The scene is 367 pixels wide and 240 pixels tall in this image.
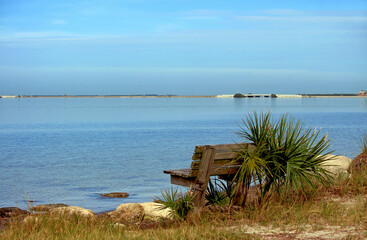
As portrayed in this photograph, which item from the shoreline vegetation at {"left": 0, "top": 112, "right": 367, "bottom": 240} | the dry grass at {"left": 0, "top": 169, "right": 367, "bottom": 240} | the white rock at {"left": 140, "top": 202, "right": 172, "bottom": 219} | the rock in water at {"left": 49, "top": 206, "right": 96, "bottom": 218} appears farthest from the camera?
the white rock at {"left": 140, "top": 202, "right": 172, "bottom": 219}

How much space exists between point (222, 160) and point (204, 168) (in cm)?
55

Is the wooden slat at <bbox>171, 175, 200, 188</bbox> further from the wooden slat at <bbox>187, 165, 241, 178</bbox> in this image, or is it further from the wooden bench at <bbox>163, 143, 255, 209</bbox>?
the wooden slat at <bbox>187, 165, 241, 178</bbox>

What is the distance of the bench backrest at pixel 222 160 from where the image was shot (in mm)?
9781

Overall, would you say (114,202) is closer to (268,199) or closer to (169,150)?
(268,199)

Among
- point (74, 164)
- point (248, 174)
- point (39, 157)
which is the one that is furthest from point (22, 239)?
point (39, 157)

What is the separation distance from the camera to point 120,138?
4969cm

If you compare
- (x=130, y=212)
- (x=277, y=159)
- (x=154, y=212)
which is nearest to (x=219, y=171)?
(x=277, y=159)

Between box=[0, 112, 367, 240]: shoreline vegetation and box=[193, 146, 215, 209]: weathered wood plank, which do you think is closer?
box=[0, 112, 367, 240]: shoreline vegetation

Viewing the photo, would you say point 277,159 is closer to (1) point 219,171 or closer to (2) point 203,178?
(1) point 219,171

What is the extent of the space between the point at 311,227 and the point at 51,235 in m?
4.39

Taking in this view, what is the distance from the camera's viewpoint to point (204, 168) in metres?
9.77

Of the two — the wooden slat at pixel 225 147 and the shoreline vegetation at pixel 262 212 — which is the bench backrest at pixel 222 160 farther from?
the shoreline vegetation at pixel 262 212

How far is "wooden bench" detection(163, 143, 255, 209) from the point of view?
32.0ft

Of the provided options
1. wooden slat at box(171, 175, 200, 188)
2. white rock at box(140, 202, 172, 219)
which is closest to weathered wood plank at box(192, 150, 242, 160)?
wooden slat at box(171, 175, 200, 188)
